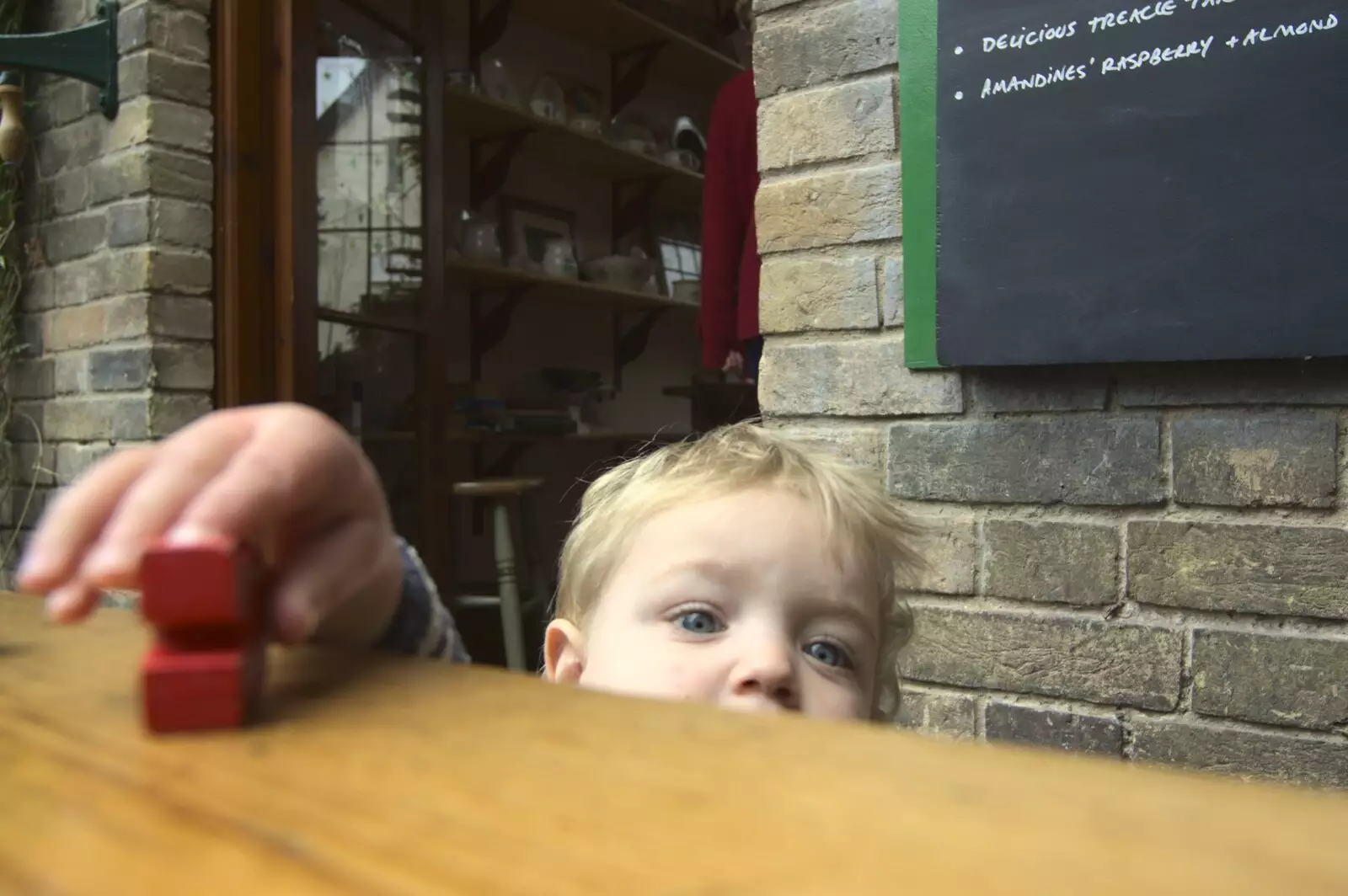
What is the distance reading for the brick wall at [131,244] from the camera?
1.97 m

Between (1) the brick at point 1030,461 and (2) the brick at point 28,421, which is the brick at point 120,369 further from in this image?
(1) the brick at point 1030,461

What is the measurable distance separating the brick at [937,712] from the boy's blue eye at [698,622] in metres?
0.53

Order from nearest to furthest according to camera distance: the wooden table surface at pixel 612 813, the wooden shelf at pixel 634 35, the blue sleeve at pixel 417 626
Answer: the wooden table surface at pixel 612 813, the blue sleeve at pixel 417 626, the wooden shelf at pixel 634 35

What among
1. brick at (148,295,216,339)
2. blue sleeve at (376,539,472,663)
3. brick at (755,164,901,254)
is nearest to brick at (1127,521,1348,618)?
brick at (755,164,901,254)

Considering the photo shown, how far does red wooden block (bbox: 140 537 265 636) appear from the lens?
0.30 meters

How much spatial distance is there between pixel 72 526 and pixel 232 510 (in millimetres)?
74

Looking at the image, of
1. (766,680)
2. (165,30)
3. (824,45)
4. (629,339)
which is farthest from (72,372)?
(629,339)

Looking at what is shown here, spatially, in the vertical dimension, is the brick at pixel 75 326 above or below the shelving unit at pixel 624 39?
below

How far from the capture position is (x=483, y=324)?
11.8ft

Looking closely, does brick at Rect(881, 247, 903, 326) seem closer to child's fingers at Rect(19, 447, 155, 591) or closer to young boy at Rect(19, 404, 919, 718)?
young boy at Rect(19, 404, 919, 718)

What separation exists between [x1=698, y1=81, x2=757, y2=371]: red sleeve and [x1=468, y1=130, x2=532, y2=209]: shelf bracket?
1520 mm

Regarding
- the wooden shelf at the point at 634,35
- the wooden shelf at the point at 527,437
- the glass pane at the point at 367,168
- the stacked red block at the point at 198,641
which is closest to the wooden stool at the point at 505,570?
the wooden shelf at the point at 527,437

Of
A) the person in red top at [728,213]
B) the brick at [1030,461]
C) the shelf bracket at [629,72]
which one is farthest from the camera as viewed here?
the shelf bracket at [629,72]

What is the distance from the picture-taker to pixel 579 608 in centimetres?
102
